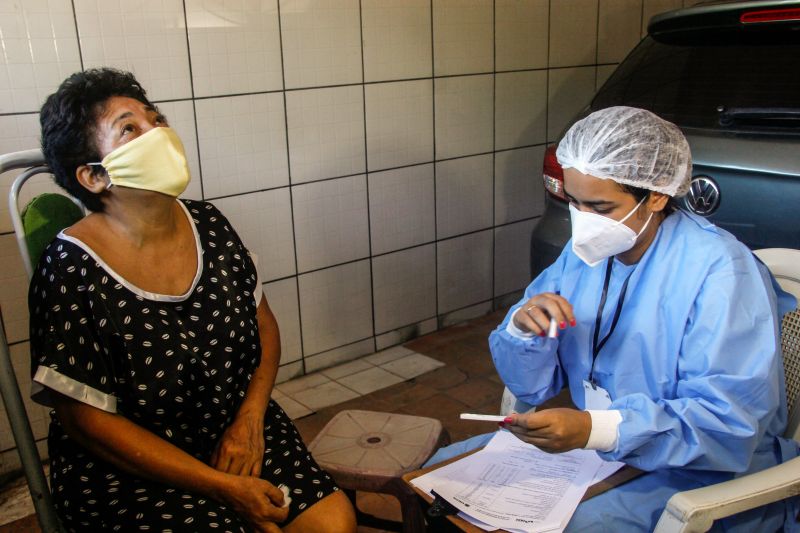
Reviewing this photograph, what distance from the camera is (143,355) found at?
1602mm

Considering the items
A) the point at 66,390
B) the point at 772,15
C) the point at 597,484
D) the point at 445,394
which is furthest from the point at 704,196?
the point at 66,390

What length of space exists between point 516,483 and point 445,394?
1.68m

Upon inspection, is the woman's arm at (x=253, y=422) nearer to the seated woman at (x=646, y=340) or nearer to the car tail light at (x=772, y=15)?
the seated woman at (x=646, y=340)

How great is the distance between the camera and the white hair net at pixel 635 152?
153 cm

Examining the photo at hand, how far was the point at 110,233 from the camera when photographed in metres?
1.69

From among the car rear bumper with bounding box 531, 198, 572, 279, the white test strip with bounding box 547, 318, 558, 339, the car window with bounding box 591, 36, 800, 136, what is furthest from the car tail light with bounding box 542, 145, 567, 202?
the white test strip with bounding box 547, 318, 558, 339

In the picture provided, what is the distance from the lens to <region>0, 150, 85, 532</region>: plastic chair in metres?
1.60

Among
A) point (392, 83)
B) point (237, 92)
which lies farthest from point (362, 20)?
point (237, 92)

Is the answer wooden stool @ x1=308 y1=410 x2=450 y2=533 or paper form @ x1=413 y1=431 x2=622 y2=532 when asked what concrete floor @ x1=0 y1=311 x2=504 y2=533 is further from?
paper form @ x1=413 y1=431 x2=622 y2=532

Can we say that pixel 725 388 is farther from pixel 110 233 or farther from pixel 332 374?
pixel 332 374

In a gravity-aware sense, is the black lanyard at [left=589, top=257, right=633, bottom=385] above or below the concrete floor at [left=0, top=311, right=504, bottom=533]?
above

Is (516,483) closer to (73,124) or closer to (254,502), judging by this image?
(254,502)

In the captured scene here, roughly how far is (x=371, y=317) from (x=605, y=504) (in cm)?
220

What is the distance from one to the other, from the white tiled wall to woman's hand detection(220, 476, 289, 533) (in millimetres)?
1353
